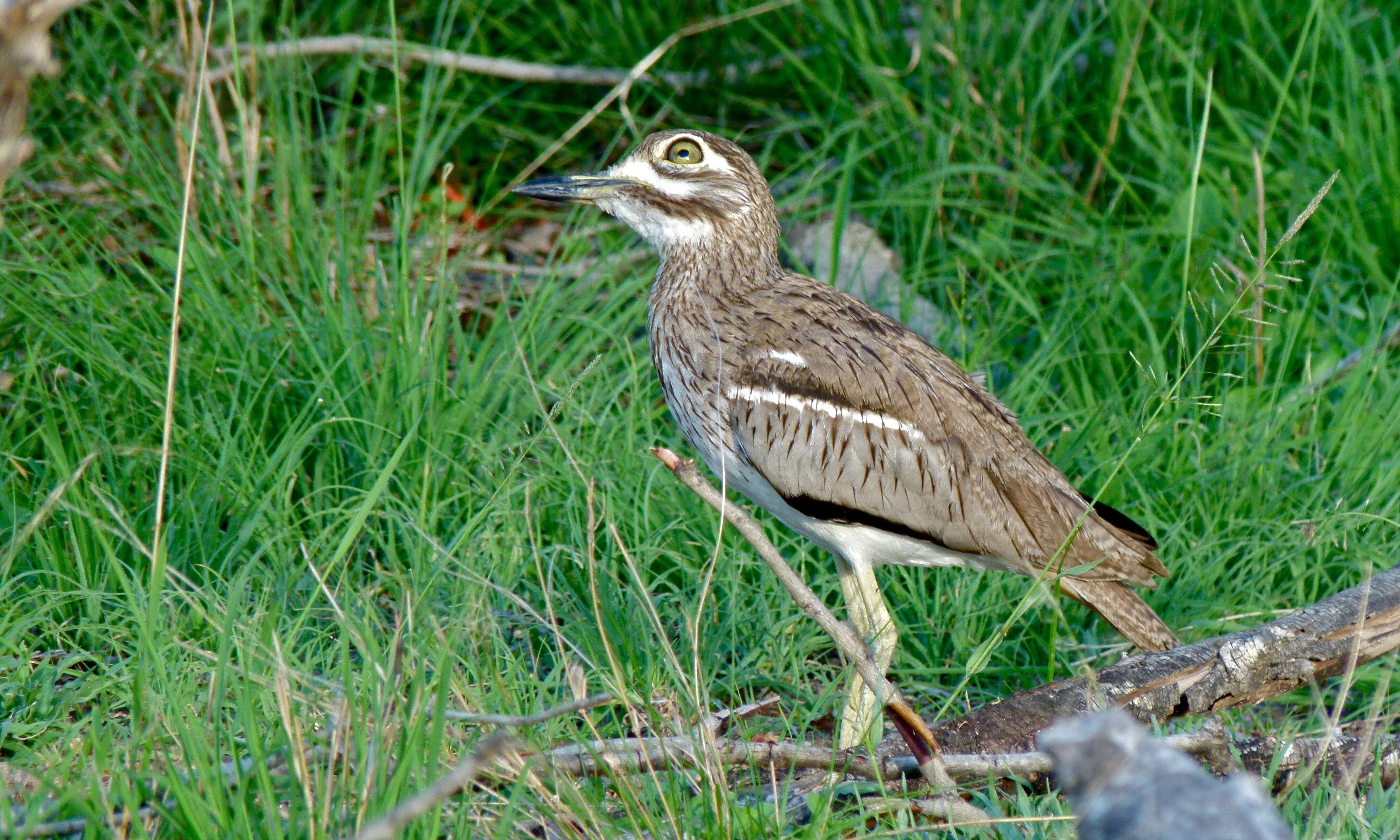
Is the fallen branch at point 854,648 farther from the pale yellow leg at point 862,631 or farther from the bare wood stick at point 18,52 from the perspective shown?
the bare wood stick at point 18,52

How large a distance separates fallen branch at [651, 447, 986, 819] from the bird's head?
147cm

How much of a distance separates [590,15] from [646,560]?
114 inches

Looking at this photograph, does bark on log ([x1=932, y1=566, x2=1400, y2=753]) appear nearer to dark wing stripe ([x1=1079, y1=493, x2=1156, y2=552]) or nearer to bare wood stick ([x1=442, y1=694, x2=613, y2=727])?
dark wing stripe ([x1=1079, y1=493, x2=1156, y2=552])

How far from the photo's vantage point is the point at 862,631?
11.3 ft

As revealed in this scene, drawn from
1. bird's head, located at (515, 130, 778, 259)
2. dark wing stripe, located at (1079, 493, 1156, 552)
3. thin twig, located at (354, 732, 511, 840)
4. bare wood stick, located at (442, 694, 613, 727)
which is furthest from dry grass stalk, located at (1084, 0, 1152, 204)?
thin twig, located at (354, 732, 511, 840)

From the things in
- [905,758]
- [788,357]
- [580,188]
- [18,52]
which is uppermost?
[18,52]

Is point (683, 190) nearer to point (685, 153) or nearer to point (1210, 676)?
point (685, 153)

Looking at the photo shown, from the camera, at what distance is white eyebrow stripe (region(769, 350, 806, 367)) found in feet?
10.9

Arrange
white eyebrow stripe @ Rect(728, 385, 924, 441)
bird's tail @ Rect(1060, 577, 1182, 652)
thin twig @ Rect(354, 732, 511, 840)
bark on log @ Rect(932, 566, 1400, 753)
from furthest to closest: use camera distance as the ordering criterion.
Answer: white eyebrow stripe @ Rect(728, 385, 924, 441)
bird's tail @ Rect(1060, 577, 1182, 652)
bark on log @ Rect(932, 566, 1400, 753)
thin twig @ Rect(354, 732, 511, 840)

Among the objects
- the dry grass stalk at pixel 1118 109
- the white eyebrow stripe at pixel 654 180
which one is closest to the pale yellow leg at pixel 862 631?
the white eyebrow stripe at pixel 654 180

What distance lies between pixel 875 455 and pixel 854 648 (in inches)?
42.9

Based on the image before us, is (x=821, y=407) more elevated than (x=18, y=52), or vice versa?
(x=18, y=52)

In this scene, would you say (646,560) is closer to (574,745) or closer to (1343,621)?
(574,745)

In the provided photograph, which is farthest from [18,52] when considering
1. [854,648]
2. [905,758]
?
[905,758]
